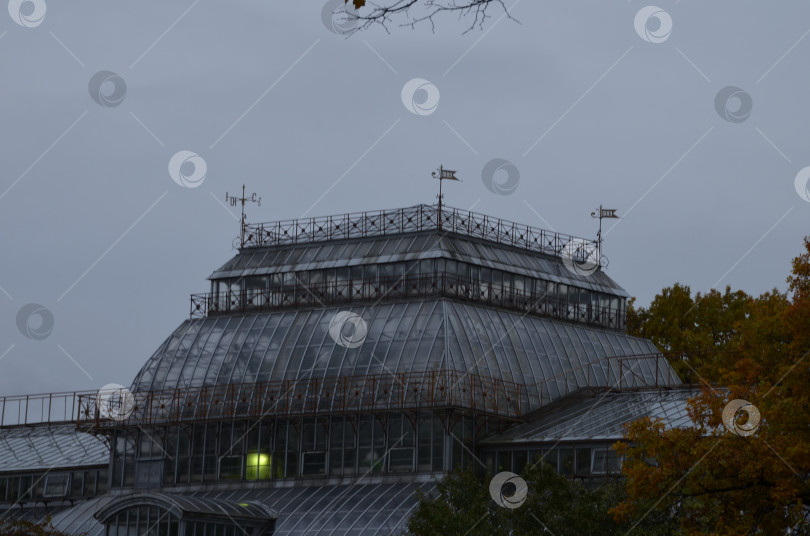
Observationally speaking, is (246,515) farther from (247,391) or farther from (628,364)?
(628,364)

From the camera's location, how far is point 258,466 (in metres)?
69.4

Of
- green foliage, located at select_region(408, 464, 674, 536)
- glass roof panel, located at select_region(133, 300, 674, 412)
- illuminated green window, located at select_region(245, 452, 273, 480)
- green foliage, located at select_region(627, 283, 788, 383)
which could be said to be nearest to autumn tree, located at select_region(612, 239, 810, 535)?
green foliage, located at select_region(408, 464, 674, 536)

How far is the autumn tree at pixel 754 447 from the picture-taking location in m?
39.2

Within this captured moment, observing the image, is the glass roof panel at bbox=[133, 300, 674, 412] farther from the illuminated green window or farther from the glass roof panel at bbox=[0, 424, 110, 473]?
the glass roof panel at bbox=[0, 424, 110, 473]

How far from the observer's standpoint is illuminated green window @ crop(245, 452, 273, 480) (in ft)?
227

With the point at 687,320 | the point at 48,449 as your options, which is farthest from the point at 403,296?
the point at 687,320

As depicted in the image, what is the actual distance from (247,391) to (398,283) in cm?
825

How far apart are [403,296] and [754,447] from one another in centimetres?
3441

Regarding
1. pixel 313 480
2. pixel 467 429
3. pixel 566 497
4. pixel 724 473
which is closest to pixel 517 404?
pixel 467 429

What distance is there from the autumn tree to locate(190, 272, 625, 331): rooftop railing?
30029 mm

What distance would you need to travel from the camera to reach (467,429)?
217 feet

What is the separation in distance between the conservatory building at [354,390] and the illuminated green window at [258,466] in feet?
0.19

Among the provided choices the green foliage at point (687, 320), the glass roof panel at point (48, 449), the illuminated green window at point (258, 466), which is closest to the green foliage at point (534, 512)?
the illuminated green window at point (258, 466)

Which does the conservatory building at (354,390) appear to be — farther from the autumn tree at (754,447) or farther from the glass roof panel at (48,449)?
the autumn tree at (754,447)
